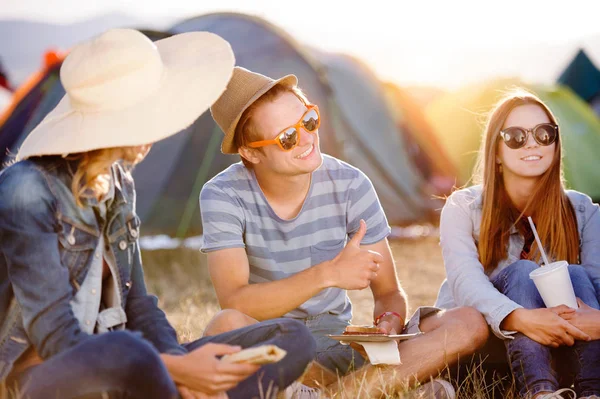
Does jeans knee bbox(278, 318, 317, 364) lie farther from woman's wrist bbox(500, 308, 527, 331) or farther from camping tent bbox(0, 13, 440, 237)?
camping tent bbox(0, 13, 440, 237)

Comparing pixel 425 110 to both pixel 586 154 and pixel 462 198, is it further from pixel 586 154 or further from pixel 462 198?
pixel 462 198

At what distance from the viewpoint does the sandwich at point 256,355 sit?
7.73 ft

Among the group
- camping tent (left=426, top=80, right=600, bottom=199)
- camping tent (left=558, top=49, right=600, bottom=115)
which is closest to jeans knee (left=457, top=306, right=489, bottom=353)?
camping tent (left=426, top=80, right=600, bottom=199)

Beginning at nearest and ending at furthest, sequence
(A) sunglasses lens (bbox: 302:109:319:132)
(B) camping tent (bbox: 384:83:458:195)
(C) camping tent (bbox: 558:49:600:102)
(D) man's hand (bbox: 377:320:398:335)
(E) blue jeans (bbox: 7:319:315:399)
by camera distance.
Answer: (E) blue jeans (bbox: 7:319:315:399) < (D) man's hand (bbox: 377:320:398:335) < (A) sunglasses lens (bbox: 302:109:319:132) < (B) camping tent (bbox: 384:83:458:195) < (C) camping tent (bbox: 558:49:600:102)

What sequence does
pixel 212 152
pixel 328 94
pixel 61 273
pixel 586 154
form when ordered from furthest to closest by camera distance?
pixel 586 154
pixel 328 94
pixel 212 152
pixel 61 273

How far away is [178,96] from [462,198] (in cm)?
149

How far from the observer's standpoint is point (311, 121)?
10.7ft

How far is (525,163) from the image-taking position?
350 cm

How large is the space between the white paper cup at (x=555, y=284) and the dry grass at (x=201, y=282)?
159cm

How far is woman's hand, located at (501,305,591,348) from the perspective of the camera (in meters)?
2.99

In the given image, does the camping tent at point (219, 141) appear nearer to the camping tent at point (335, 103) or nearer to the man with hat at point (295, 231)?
the camping tent at point (335, 103)

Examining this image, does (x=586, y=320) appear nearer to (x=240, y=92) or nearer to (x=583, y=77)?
(x=240, y=92)

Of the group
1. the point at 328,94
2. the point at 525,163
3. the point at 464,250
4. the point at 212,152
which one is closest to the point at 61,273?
the point at 464,250

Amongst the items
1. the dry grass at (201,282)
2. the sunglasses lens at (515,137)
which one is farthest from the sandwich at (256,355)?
the sunglasses lens at (515,137)
